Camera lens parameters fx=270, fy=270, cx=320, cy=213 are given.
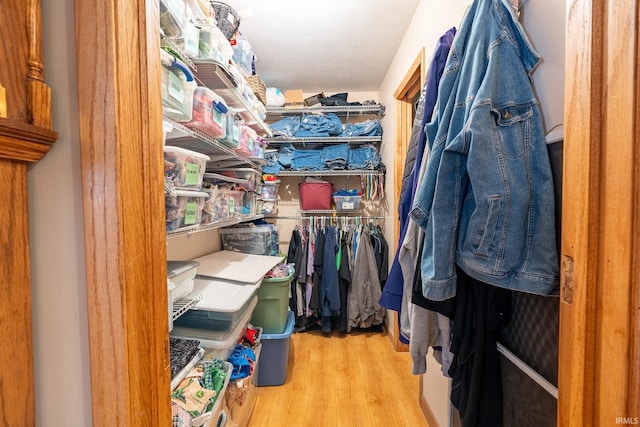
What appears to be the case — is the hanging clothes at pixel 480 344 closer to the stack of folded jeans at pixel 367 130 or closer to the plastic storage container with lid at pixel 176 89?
the plastic storage container with lid at pixel 176 89

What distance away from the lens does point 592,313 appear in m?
0.44

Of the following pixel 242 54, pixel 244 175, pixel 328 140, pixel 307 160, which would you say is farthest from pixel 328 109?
pixel 244 175

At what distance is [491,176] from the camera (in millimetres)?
691

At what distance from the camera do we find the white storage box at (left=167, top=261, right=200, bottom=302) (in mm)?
962

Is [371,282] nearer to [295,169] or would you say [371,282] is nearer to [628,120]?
[295,169]

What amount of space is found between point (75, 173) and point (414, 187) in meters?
1.00

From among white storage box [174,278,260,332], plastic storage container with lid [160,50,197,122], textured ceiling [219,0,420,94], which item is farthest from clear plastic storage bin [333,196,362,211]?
plastic storage container with lid [160,50,197,122]

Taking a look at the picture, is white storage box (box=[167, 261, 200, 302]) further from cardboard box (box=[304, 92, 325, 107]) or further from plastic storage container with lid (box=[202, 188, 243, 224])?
cardboard box (box=[304, 92, 325, 107])

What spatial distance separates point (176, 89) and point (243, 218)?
0.92m

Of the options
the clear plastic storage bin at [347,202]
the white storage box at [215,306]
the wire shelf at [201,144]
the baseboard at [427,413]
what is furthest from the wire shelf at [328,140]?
the baseboard at [427,413]

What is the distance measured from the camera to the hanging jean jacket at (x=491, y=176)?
68cm

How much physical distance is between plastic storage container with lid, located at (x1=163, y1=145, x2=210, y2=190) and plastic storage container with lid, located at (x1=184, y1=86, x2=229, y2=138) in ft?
0.37

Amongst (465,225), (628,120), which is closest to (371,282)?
(465,225)

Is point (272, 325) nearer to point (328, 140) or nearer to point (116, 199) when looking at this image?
point (116, 199)
